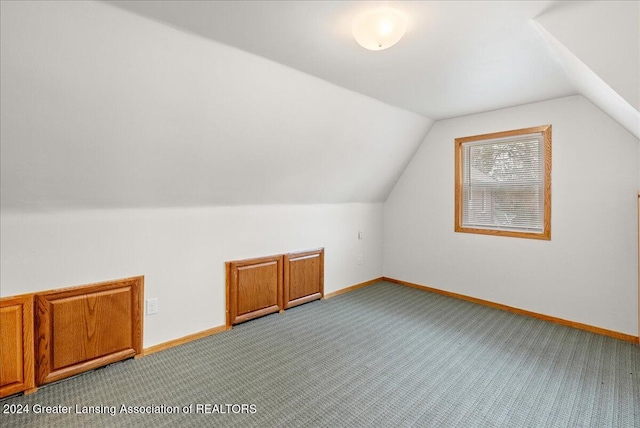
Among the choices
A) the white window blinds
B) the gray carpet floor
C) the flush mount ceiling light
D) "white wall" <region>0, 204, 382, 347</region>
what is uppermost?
the flush mount ceiling light

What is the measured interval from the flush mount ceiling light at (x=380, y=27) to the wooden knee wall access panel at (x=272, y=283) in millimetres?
2339

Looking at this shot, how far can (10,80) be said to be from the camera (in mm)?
1636

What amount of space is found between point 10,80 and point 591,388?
3971mm

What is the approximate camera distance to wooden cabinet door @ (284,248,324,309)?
375 cm

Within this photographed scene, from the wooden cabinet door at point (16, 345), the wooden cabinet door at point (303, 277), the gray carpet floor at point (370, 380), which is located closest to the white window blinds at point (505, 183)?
the gray carpet floor at point (370, 380)

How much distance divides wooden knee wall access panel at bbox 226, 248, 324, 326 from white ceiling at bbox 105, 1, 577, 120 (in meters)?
1.98

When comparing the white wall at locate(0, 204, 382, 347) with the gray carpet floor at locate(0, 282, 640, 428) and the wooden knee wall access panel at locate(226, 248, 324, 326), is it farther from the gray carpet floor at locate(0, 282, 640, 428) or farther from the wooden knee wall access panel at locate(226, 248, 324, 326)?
the gray carpet floor at locate(0, 282, 640, 428)

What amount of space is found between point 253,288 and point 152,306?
3.24 ft

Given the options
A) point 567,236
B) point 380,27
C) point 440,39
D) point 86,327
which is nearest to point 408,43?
point 440,39

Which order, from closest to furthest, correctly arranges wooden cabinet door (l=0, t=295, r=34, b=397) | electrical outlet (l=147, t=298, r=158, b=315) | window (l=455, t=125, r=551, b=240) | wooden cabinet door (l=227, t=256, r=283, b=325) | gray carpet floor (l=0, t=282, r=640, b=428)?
1. gray carpet floor (l=0, t=282, r=640, b=428)
2. wooden cabinet door (l=0, t=295, r=34, b=397)
3. electrical outlet (l=147, t=298, r=158, b=315)
4. wooden cabinet door (l=227, t=256, r=283, b=325)
5. window (l=455, t=125, r=551, b=240)

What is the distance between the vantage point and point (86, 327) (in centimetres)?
237

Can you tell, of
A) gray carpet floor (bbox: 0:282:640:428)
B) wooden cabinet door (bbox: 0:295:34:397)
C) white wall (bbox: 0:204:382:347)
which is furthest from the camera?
white wall (bbox: 0:204:382:347)

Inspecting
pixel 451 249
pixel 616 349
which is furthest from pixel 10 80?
pixel 616 349

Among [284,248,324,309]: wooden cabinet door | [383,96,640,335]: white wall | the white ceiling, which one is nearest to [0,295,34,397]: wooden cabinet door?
the white ceiling
